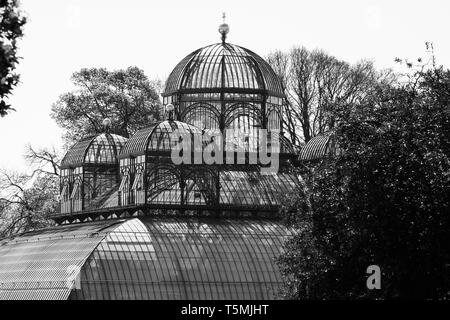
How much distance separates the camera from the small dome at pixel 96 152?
78688 mm

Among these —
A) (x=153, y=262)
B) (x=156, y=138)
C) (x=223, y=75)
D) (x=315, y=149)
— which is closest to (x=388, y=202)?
(x=153, y=262)

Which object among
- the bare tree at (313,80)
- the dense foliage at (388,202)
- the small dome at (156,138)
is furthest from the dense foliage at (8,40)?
the bare tree at (313,80)

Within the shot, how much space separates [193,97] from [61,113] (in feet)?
81.3

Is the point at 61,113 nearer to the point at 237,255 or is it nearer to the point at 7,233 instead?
the point at 7,233

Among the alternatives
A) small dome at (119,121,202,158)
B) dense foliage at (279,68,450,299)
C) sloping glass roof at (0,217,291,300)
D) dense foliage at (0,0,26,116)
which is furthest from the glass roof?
dense foliage at (0,0,26,116)

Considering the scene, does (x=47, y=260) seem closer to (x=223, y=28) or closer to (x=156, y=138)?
(x=156, y=138)

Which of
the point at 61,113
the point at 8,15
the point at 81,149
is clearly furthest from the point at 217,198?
the point at 8,15

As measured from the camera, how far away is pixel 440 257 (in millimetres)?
51000

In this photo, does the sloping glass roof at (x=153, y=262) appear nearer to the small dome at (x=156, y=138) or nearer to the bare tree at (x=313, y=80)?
the small dome at (x=156, y=138)

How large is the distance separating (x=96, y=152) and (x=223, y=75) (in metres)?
7.74

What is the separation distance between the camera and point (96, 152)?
79000 millimetres

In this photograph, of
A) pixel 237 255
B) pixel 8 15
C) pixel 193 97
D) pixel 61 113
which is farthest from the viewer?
pixel 61 113

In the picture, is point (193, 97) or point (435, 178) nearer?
point (435, 178)

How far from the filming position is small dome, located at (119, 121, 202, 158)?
237 feet
